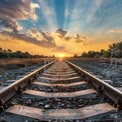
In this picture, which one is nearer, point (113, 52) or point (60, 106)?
point (60, 106)

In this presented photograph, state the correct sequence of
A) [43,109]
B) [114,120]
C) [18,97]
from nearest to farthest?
[114,120]
[43,109]
[18,97]

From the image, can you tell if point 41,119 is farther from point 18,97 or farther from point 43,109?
point 18,97

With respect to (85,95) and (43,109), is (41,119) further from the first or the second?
(85,95)

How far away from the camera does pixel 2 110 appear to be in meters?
4.38

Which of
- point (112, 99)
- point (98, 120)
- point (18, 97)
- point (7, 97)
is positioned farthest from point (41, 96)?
point (98, 120)

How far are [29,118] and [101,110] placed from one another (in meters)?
1.25

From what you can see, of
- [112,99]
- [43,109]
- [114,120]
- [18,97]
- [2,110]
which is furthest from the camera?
[18,97]


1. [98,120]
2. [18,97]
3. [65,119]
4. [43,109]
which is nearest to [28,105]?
[43,109]

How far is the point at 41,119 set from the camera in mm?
4027

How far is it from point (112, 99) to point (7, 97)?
210cm

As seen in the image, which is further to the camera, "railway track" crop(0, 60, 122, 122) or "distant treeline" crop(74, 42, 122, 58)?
"distant treeline" crop(74, 42, 122, 58)

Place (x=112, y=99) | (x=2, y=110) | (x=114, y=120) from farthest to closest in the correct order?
(x=112, y=99) < (x=2, y=110) < (x=114, y=120)

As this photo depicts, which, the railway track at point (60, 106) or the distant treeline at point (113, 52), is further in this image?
the distant treeline at point (113, 52)

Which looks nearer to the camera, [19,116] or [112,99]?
[19,116]
